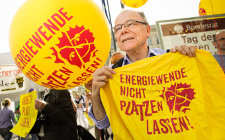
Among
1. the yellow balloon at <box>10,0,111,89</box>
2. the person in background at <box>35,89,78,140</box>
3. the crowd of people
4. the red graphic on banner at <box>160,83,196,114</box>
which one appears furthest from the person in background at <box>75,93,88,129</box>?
the red graphic on banner at <box>160,83,196,114</box>

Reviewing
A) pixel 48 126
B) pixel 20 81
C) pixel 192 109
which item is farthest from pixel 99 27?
pixel 20 81

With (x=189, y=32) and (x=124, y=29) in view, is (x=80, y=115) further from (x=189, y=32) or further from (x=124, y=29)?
(x=124, y=29)

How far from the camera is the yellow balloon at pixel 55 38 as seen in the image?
48.7 inches

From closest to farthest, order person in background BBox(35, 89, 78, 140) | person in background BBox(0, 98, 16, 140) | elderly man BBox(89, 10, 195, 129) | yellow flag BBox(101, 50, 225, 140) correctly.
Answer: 1. yellow flag BBox(101, 50, 225, 140)
2. elderly man BBox(89, 10, 195, 129)
3. person in background BBox(35, 89, 78, 140)
4. person in background BBox(0, 98, 16, 140)

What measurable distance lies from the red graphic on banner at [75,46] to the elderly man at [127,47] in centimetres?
Answer: 29

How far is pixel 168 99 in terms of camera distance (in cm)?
111

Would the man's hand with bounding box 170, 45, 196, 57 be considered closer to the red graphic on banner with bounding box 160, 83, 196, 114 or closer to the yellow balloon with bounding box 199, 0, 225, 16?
the red graphic on banner with bounding box 160, 83, 196, 114

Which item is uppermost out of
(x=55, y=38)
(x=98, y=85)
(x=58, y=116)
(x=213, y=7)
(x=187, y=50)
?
(x=213, y=7)

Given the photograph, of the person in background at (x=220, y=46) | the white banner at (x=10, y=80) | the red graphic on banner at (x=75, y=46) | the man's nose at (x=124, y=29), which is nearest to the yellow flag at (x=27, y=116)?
the red graphic on banner at (x=75, y=46)

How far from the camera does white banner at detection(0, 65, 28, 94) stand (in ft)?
18.9

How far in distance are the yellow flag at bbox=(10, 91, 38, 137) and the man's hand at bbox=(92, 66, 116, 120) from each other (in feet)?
4.10

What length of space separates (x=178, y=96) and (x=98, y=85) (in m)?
0.60

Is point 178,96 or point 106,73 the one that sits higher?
point 106,73

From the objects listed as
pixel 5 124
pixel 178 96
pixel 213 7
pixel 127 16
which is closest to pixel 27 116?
pixel 127 16
